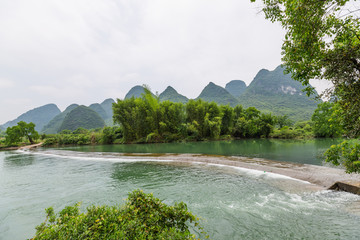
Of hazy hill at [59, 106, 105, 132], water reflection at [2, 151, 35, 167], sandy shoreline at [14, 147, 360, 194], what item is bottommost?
water reflection at [2, 151, 35, 167]

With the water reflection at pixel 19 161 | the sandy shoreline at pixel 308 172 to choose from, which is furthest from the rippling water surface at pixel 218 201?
the water reflection at pixel 19 161

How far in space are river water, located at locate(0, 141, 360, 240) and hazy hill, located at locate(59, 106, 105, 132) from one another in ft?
402

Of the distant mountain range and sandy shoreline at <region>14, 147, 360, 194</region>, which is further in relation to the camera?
the distant mountain range

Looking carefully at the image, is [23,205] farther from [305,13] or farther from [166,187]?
[305,13]

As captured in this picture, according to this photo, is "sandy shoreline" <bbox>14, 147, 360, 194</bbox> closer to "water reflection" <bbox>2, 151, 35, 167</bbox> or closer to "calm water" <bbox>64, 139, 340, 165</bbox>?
"calm water" <bbox>64, 139, 340, 165</bbox>

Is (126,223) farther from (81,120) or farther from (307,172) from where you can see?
(81,120)

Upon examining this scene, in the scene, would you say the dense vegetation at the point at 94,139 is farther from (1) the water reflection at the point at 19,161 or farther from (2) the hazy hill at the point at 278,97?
(2) the hazy hill at the point at 278,97

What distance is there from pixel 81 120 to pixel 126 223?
143 meters

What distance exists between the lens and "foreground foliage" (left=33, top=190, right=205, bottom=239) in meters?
2.31

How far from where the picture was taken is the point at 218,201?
6.86 meters

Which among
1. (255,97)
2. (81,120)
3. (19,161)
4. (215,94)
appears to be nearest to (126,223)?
(19,161)

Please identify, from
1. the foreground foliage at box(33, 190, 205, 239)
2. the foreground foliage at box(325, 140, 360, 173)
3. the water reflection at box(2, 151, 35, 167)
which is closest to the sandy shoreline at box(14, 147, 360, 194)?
the foreground foliage at box(325, 140, 360, 173)

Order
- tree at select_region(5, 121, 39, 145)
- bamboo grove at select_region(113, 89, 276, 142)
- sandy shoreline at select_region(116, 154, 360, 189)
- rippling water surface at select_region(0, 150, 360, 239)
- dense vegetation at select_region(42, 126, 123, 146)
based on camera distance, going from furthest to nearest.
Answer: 1. dense vegetation at select_region(42, 126, 123, 146)
2. tree at select_region(5, 121, 39, 145)
3. bamboo grove at select_region(113, 89, 276, 142)
4. sandy shoreline at select_region(116, 154, 360, 189)
5. rippling water surface at select_region(0, 150, 360, 239)

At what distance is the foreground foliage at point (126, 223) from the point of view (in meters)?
2.31
